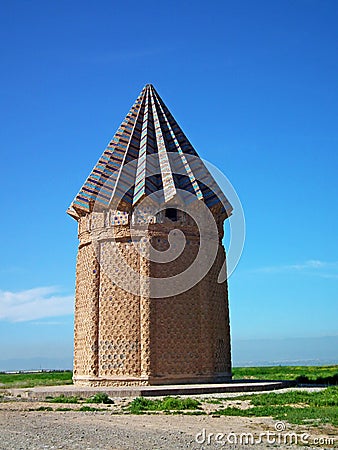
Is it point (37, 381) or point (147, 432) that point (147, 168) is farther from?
point (37, 381)

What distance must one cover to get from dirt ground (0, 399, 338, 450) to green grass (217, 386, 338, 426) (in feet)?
1.01

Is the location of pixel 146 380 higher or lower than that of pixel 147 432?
lower

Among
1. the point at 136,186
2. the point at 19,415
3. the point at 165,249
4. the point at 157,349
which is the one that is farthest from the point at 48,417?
the point at 136,186

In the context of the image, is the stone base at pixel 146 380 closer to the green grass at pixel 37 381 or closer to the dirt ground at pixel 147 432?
the green grass at pixel 37 381

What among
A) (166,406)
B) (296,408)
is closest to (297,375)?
(296,408)

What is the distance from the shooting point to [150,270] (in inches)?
488

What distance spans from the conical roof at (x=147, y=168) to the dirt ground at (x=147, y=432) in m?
6.46

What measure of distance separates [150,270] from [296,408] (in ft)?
18.0

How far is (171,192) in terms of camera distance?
1274cm

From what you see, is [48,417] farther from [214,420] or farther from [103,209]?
[103,209]

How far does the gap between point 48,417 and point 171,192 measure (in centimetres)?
664

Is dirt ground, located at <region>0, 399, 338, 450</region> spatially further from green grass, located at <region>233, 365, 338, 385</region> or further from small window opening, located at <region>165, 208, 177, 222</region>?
green grass, located at <region>233, 365, 338, 385</region>

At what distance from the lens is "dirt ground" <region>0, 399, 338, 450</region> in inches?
202

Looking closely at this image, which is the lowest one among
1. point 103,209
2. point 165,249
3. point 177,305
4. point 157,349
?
point 157,349
